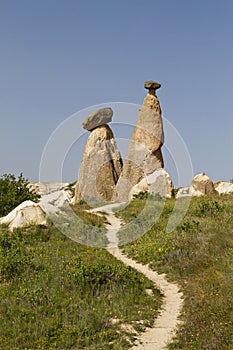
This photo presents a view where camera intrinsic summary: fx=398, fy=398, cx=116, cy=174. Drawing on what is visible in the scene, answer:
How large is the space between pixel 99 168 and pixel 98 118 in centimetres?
569

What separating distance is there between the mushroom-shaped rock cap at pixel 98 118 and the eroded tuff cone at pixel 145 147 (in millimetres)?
4348

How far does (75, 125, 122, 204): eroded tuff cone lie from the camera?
132ft

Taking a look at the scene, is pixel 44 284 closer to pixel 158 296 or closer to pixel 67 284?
pixel 67 284

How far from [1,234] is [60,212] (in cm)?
584

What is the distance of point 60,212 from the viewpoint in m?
24.7

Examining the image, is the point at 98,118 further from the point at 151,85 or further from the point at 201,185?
the point at 201,185

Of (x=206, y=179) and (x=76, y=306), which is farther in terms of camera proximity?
(x=206, y=179)

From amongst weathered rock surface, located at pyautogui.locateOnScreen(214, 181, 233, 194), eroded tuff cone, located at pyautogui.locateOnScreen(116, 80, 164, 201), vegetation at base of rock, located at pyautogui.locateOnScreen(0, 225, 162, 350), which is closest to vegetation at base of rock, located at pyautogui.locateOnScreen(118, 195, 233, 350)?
Answer: vegetation at base of rock, located at pyautogui.locateOnScreen(0, 225, 162, 350)

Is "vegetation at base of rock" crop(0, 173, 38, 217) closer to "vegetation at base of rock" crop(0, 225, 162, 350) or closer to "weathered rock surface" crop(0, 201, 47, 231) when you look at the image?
"weathered rock surface" crop(0, 201, 47, 231)

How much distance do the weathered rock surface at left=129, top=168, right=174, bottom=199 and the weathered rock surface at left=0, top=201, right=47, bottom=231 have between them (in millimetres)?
14299

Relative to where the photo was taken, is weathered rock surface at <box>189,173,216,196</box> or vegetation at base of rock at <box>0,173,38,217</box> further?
weathered rock surface at <box>189,173,216,196</box>

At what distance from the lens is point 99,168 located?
4122cm

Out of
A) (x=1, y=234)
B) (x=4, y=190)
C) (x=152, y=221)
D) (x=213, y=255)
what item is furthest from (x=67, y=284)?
(x=4, y=190)

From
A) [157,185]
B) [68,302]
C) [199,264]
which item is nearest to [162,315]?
[68,302]
